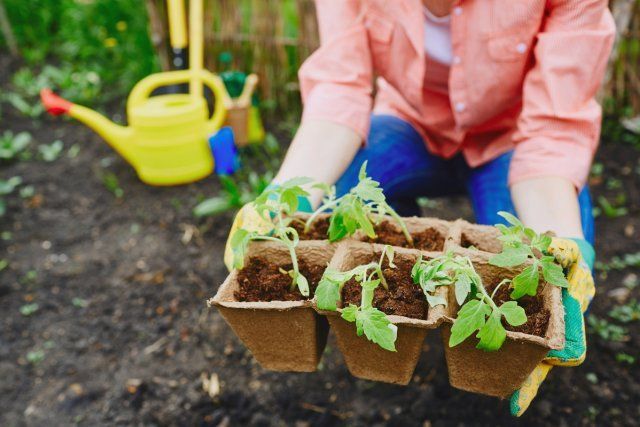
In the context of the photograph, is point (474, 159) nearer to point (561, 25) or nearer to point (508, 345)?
point (561, 25)

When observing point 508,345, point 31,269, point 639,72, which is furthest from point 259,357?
point 639,72

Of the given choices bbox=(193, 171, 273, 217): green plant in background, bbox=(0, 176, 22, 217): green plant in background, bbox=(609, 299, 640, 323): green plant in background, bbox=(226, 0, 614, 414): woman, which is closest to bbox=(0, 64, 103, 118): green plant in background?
bbox=(0, 176, 22, 217): green plant in background

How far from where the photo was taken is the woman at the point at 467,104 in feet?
4.12

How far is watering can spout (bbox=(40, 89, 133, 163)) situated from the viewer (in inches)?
98.8

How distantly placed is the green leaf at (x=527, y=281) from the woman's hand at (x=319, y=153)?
1.68ft

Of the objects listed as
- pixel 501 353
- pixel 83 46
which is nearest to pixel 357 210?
pixel 501 353

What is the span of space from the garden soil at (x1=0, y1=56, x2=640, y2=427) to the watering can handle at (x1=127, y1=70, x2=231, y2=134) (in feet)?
1.12

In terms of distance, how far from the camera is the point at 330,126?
4.48 ft

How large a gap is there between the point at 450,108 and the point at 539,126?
0.39 meters

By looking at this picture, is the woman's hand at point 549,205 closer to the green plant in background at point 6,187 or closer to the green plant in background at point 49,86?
the green plant in background at point 6,187

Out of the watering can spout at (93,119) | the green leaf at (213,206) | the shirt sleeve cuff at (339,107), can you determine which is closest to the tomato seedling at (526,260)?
the shirt sleeve cuff at (339,107)

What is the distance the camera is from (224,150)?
259 centimetres

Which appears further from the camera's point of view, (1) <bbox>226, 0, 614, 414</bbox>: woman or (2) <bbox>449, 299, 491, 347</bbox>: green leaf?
(1) <bbox>226, 0, 614, 414</bbox>: woman

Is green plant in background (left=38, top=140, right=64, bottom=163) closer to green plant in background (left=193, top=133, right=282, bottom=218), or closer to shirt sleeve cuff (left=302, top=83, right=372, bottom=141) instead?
green plant in background (left=193, top=133, right=282, bottom=218)
